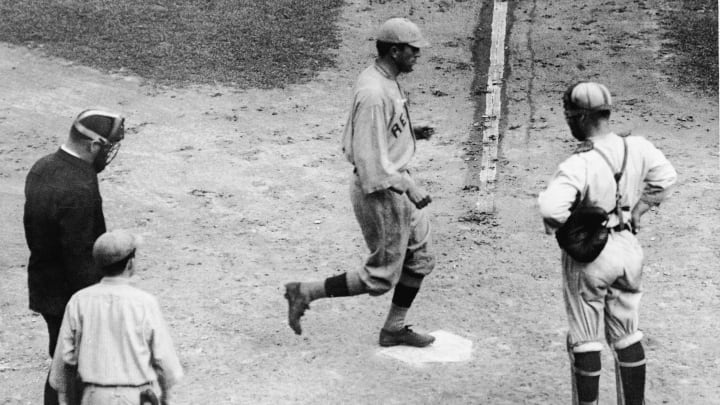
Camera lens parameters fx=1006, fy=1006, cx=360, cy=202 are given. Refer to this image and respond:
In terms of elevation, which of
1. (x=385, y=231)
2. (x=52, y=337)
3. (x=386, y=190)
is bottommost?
(x=52, y=337)

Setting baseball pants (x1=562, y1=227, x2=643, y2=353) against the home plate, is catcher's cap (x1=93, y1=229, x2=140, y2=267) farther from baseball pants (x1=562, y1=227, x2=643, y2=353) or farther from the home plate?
the home plate

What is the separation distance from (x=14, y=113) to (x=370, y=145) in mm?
6594

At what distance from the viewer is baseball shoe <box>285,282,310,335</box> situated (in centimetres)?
639

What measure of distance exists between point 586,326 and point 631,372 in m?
0.34

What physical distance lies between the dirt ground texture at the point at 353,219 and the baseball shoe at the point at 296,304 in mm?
234

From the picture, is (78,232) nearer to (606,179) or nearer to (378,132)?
(378,132)

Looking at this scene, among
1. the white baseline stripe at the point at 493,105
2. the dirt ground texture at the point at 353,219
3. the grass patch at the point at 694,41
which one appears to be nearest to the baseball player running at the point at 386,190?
the dirt ground texture at the point at 353,219

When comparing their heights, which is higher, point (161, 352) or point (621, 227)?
point (621, 227)

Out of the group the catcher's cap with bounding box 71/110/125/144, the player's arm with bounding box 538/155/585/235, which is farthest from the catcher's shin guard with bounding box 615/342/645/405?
the catcher's cap with bounding box 71/110/125/144

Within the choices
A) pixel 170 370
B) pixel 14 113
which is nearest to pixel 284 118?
pixel 14 113

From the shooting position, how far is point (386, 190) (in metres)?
6.03

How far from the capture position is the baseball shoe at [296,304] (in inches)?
252

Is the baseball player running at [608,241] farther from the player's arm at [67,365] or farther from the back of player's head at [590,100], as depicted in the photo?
the player's arm at [67,365]

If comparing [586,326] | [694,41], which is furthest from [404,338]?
[694,41]
